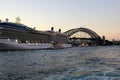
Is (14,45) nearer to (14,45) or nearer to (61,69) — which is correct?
(14,45)

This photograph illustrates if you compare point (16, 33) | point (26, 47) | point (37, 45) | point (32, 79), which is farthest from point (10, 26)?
point (32, 79)

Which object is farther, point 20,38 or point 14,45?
point 20,38

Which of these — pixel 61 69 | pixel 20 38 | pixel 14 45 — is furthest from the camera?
pixel 20 38

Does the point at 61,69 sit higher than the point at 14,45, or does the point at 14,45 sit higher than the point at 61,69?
the point at 14,45

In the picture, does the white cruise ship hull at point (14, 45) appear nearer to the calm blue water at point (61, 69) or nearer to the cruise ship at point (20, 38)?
the cruise ship at point (20, 38)

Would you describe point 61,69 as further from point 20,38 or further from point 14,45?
point 20,38

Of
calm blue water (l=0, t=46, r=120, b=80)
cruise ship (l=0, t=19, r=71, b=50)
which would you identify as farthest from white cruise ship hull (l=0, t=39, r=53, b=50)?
calm blue water (l=0, t=46, r=120, b=80)

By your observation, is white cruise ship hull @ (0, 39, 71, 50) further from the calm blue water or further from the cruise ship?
the calm blue water

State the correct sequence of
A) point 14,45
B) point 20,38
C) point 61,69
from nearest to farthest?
point 61,69, point 14,45, point 20,38

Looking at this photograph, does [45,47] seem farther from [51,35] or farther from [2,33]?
[2,33]

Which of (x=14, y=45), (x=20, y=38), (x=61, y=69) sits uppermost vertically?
(x=20, y=38)

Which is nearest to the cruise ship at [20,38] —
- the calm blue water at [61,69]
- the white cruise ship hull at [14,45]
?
the white cruise ship hull at [14,45]

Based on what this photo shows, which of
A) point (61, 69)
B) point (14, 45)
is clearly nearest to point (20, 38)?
point (14, 45)

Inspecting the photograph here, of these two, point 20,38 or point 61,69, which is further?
point 20,38
